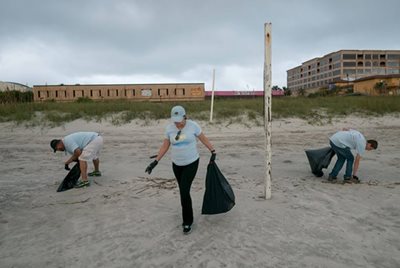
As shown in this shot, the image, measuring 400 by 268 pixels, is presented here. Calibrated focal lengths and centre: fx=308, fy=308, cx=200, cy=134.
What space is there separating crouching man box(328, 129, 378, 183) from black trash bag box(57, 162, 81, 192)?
4.81 meters

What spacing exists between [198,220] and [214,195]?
453mm

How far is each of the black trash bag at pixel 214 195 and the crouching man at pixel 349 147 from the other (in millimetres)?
2994

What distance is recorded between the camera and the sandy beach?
Answer: 315 cm

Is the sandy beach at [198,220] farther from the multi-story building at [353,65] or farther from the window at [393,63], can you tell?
the window at [393,63]

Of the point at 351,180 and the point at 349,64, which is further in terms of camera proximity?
the point at 349,64

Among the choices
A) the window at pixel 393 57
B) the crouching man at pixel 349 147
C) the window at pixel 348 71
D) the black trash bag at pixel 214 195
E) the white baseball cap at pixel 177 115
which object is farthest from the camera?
the window at pixel 393 57

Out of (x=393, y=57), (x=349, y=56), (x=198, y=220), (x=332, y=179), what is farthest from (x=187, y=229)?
(x=393, y=57)

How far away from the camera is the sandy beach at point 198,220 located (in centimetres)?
315

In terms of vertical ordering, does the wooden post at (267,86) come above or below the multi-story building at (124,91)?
below

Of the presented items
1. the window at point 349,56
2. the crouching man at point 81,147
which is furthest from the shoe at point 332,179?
the window at point 349,56

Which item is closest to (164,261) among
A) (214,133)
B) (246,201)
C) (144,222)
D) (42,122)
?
(144,222)

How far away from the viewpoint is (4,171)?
7.07 metres

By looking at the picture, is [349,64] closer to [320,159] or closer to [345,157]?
[320,159]

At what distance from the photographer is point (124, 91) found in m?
34.6
